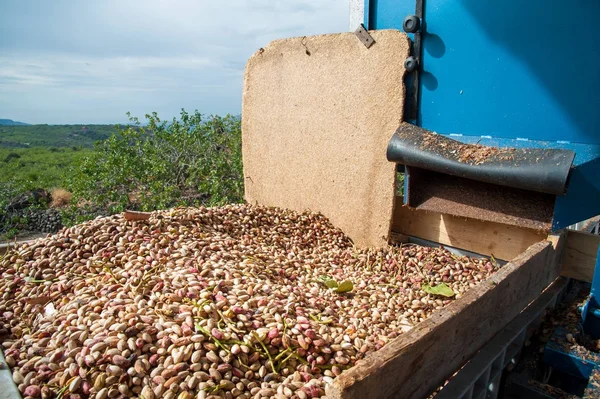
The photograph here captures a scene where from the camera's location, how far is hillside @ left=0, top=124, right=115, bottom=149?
31.9 m

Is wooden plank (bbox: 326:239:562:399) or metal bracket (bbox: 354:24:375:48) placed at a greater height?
metal bracket (bbox: 354:24:375:48)

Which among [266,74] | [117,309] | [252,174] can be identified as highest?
[266,74]

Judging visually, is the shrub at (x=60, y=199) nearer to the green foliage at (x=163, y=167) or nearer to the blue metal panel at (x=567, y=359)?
the green foliage at (x=163, y=167)

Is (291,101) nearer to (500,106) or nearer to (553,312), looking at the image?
(500,106)

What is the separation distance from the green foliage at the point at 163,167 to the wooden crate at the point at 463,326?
14.0ft

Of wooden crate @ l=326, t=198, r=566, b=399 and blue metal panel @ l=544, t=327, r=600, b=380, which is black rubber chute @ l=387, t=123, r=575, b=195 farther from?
blue metal panel @ l=544, t=327, r=600, b=380

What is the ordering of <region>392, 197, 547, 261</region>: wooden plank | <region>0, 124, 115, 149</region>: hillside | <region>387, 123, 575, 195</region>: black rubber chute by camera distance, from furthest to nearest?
<region>0, 124, 115, 149</region>: hillside → <region>392, 197, 547, 261</region>: wooden plank → <region>387, 123, 575, 195</region>: black rubber chute

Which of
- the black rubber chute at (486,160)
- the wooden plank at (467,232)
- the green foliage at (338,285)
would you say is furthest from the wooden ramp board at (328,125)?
the green foliage at (338,285)

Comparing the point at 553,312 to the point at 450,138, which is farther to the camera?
the point at 450,138

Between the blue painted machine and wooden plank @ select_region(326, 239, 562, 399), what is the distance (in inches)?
14.1

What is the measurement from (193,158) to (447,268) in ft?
17.7

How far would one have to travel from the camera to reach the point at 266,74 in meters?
4.06

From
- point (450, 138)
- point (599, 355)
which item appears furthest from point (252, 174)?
point (599, 355)

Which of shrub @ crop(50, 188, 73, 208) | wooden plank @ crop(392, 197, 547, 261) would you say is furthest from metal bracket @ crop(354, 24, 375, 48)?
shrub @ crop(50, 188, 73, 208)
